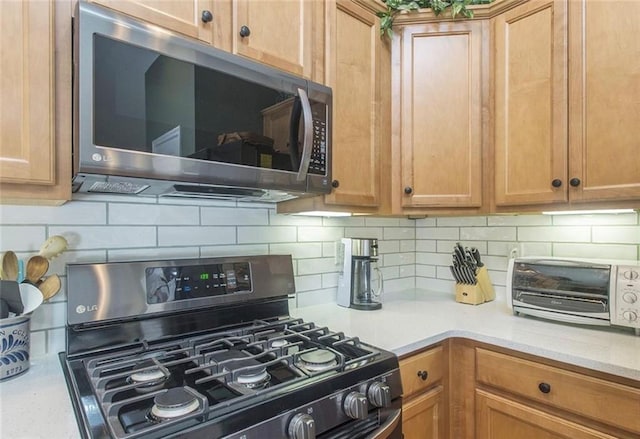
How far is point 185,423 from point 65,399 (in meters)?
0.35

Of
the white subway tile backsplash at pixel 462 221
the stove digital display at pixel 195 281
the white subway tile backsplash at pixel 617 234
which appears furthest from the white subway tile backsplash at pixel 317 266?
the white subway tile backsplash at pixel 617 234

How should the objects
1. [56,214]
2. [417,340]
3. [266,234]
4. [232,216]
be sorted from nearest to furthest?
[56,214]
[417,340]
[232,216]
[266,234]

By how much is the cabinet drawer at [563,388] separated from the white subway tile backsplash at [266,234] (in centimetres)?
90

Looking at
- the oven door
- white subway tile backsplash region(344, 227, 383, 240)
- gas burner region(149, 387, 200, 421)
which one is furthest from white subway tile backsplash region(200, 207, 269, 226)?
the oven door

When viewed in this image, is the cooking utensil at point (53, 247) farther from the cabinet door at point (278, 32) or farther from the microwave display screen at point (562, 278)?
the microwave display screen at point (562, 278)

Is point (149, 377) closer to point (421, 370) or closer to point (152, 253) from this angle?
point (152, 253)

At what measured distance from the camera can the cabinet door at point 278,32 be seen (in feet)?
3.91

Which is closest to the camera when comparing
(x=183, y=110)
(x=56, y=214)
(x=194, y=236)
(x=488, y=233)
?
(x=183, y=110)

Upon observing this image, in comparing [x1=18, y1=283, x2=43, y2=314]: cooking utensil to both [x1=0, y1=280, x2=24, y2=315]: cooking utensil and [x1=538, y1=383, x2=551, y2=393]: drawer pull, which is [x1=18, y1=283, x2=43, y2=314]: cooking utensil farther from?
[x1=538, y1=383, x2=551, y2=393]: drawer pull

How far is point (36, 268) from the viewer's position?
1053 millimetres

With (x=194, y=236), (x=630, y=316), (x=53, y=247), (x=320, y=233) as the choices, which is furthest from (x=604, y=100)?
(x=53, y=247)

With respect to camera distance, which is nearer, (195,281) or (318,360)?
(318,360)

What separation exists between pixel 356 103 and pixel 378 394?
110 cm

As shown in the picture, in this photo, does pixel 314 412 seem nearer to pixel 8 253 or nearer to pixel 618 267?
pixel 8 253
